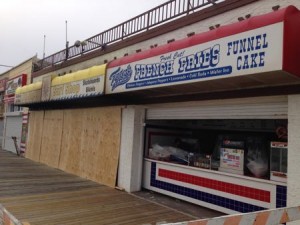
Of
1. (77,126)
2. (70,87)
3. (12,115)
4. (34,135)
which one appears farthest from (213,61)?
(12,115)

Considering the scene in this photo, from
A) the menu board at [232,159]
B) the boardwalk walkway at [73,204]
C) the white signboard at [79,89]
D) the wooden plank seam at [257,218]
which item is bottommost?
the boardwalk walkway at [73,204]

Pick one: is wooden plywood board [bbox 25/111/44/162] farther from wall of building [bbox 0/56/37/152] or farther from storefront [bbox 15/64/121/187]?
wall of building [bbox 0/56/37/152]

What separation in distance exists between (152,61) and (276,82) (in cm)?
309

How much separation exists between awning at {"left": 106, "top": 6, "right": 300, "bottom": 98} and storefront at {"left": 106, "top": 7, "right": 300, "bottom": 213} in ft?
0.05

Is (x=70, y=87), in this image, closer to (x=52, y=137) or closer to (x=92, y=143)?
(x=92, y=143)

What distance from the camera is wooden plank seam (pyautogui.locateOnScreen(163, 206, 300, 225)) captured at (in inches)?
140

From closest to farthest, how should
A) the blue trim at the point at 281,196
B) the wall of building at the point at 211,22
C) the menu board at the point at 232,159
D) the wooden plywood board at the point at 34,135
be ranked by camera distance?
1. the blue trim at the point at 281,196
2. the wall of building at the point at 211,22
3. the menu board at the point at 232,159
4. the wooden plywood board at the point at 34,135

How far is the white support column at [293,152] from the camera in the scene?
597 cm

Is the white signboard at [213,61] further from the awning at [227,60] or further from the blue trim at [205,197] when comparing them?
the blue trim at [205,197]

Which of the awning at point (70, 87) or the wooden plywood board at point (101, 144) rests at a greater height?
the awning at point (70, 87)

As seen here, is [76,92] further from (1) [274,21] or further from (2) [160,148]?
(1) [274,21]

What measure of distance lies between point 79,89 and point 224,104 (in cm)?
584

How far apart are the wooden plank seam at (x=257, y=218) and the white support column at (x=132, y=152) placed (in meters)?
6.29

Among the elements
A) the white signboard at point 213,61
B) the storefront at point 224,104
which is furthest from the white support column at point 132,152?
the white signboard at point 213,61
